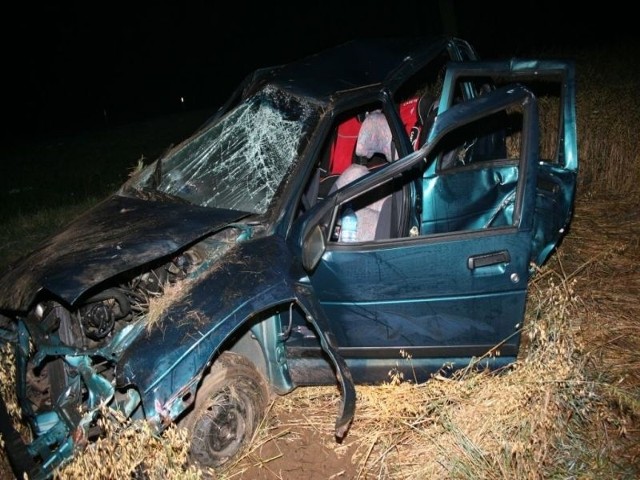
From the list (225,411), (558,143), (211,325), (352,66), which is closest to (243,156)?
(352,66)

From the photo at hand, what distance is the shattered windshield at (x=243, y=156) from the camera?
296 cm

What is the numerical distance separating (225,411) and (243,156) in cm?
146

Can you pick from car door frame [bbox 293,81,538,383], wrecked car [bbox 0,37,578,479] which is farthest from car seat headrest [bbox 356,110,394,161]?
car door frame [bbox 293,81,538,383]

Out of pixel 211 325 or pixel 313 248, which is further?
pixel 313 248

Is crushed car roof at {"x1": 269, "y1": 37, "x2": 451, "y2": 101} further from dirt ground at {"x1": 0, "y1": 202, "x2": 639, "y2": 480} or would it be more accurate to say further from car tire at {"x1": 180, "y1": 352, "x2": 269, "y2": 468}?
dirt ground at {"x1": 0, "y1": 202, "x2": 639, "y2": 480}

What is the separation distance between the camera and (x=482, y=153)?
3799 millimetres

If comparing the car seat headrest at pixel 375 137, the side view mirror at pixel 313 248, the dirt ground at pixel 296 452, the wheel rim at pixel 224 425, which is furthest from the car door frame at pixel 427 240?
the car seat headrest at pixel 375 137

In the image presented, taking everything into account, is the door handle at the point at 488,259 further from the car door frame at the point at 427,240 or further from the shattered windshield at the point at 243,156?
the shattered windshield at the point at 243,156

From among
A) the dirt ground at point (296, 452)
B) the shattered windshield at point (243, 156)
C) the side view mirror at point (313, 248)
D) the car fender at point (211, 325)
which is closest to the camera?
the car fender at point (211, 325)

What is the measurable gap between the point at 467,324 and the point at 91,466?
186cm

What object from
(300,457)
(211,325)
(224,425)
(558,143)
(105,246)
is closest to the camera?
(211,325)

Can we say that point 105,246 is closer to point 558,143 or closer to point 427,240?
point 427,240

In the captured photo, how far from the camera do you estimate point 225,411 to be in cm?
276

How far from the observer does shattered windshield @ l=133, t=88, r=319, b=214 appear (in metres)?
2.96
